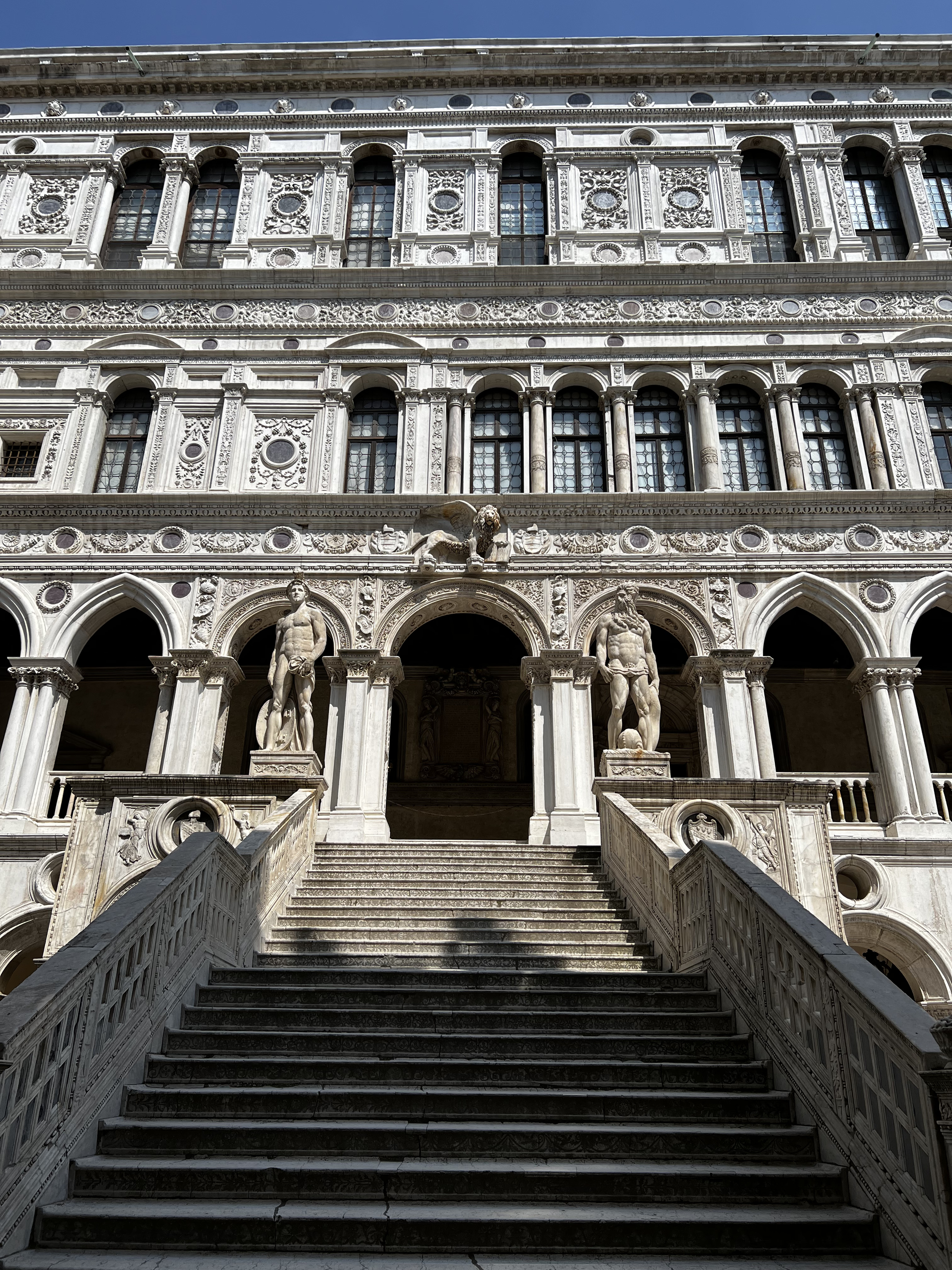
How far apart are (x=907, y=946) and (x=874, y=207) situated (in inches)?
613

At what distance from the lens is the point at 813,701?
21.2 m

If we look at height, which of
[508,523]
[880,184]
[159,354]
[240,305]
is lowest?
[508,523]

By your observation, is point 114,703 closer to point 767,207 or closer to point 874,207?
point 767,207

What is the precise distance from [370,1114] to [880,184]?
A: 22.5 metres

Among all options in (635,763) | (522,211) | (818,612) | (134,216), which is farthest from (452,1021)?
(134,216)

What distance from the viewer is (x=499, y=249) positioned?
2181cm

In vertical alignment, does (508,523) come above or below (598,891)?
above

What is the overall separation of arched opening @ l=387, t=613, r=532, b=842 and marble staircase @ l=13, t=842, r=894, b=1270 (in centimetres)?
1086

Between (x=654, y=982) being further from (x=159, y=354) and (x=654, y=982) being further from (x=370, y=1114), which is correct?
(x=159, y=354)

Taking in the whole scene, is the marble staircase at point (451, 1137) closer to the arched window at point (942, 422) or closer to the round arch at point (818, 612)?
the round arch at point (818, 612)

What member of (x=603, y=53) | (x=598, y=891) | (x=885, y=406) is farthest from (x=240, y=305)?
(x=598, y=891)

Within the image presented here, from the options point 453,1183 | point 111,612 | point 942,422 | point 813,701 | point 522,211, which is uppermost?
point 522,211

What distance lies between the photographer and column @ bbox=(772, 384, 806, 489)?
18.7m

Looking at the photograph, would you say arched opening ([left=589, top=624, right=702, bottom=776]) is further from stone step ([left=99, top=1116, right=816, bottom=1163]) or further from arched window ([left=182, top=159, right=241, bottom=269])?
stone step ([left=99, top=1116, right=816, bottom=1163])
